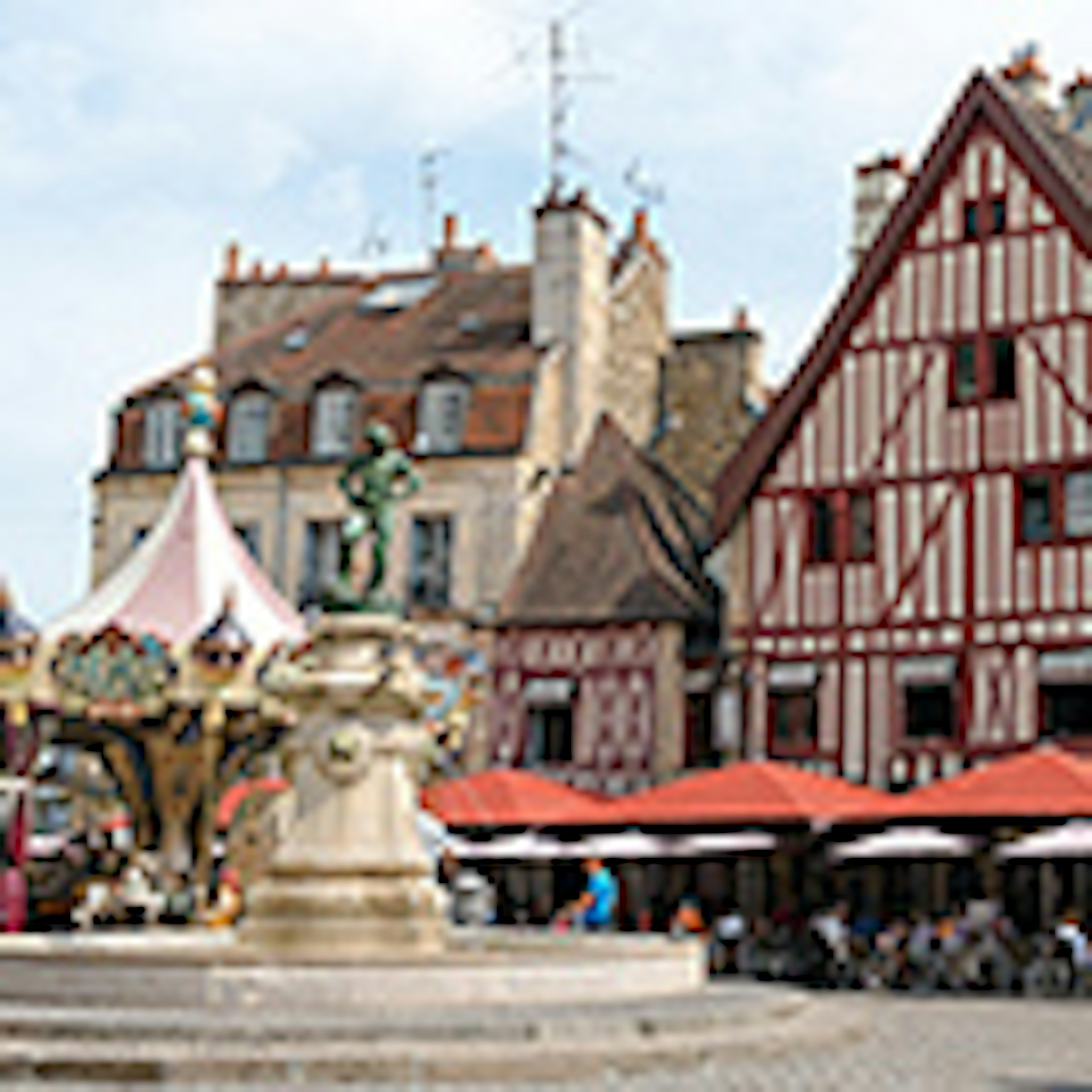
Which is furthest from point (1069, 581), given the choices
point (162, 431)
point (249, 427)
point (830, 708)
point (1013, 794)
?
→ point (162, 431)

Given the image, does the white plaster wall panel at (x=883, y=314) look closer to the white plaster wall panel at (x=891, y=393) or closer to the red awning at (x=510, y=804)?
the white plaster wall panel at (x=891, y=393)

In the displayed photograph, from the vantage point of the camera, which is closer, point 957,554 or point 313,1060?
point 313,1060

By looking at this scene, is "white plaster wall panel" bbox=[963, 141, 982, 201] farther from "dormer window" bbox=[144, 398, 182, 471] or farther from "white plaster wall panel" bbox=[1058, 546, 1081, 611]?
"dormer window" bbox=[144, 398, 182, 471]

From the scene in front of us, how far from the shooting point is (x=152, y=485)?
31094mm

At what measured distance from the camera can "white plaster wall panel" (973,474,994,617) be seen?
2400 cm

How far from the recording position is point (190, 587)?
21.8m

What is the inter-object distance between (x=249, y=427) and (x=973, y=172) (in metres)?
12.0

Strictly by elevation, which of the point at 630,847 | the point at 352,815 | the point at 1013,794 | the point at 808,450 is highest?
the point at 808,450

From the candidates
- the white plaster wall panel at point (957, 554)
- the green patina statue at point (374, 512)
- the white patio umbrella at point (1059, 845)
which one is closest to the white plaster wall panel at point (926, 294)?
the white plaster wall panel at point (957, 554)

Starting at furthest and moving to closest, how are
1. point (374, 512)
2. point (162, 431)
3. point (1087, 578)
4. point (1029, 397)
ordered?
1. point (162, 431)
2. point (1029, 397)
3. point (1087, 578)
4. point (374, 512)

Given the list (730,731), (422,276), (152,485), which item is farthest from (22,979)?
(422,276)

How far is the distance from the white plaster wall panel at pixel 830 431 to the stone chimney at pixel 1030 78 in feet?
20.3

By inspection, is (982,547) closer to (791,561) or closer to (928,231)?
(791,561)

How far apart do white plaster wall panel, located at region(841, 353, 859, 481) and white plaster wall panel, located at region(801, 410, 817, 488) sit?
16.5 inches
